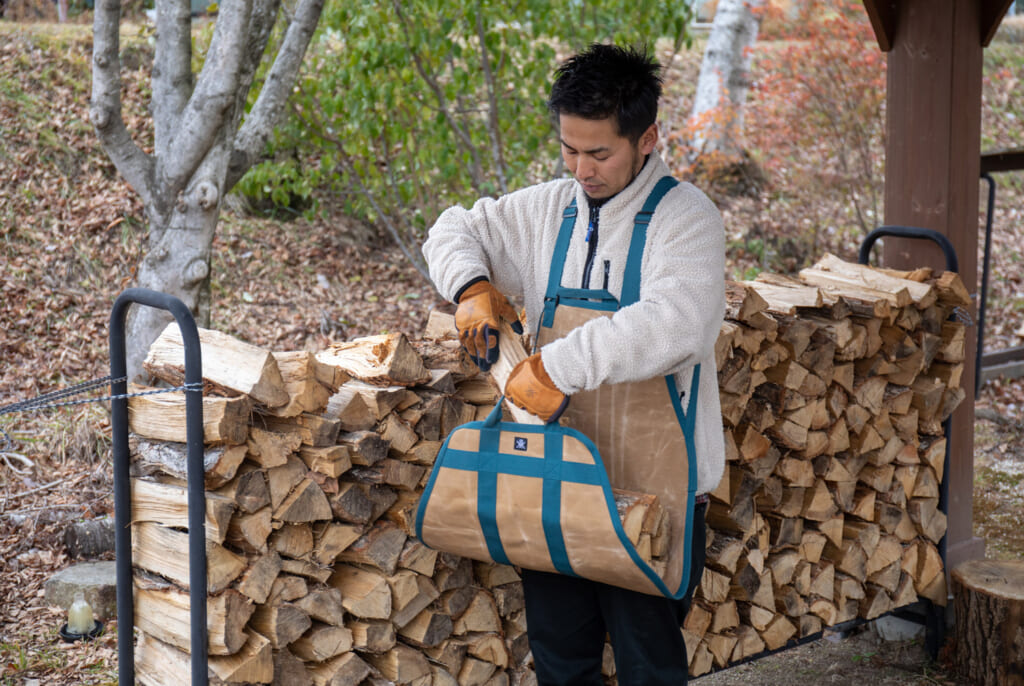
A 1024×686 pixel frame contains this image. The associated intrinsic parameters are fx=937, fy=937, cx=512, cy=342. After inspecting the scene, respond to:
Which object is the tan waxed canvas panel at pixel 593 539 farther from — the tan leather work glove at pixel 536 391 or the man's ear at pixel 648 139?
the man's ear at pixel 648 139

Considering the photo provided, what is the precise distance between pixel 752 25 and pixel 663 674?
8413 mm

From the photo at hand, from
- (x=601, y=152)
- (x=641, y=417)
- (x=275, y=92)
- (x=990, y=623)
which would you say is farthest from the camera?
(x=275, y=92)

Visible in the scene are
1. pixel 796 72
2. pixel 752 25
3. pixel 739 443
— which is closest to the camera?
pixel 739 443

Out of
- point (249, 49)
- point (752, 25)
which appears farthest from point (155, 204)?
point (752, 25)

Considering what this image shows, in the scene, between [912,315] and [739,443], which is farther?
[912,315]

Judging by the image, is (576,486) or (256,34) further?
(256,34)

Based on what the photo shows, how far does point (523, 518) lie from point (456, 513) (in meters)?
0.18

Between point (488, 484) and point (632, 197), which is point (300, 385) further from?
point (632, 197)

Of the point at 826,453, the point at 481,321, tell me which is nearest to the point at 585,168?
the point at 481,321

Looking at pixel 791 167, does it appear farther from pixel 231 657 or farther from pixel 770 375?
pixel 231 657

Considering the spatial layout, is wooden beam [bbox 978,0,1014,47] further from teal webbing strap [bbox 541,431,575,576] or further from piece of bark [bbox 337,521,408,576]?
piece of bark [bbox 337,521,408,576]

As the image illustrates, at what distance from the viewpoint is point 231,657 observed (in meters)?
2.25

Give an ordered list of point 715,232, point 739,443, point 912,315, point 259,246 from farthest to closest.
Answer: point 259,246 < point 912,315 < point 739,443 < point 715,232

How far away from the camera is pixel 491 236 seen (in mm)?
2494
